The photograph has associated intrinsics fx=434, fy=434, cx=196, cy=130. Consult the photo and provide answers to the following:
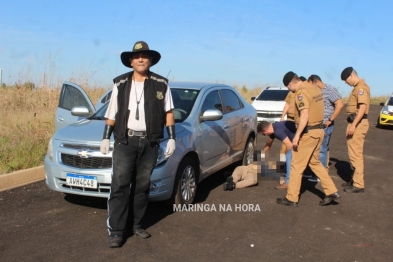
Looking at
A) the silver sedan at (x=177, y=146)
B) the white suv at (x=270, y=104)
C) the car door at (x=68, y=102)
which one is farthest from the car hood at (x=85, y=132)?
the white suv at (x=270, y=104)

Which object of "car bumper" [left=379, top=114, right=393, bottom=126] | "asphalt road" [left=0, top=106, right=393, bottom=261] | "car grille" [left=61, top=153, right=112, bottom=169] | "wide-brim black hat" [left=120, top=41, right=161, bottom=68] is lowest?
"asphalt road" [left=0, top=106, right=393, bottom=261]

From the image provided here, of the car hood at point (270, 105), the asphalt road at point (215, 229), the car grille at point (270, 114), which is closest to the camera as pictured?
the asphalt road at point (215, 229)

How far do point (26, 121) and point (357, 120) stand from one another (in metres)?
7.50

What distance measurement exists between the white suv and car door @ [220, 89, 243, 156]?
7.43 m

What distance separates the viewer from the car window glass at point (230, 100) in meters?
7.25

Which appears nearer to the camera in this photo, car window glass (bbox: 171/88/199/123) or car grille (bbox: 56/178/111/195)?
car grille (bbox: 56/178/111/195)

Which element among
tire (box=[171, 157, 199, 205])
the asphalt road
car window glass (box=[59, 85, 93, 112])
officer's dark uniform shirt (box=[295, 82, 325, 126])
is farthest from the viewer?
car window glass (box=[59, 85, 93, 112])

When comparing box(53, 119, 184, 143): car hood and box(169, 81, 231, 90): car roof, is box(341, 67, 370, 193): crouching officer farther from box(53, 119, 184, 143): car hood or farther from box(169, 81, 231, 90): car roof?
box(53, 119, 184, 143): car hood

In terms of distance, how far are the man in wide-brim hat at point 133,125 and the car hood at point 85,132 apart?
0.77m

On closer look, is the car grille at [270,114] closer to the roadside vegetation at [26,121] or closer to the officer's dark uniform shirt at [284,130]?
the roadside vegetation at [26,121]

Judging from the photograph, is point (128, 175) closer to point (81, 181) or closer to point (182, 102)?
point (81, 181)

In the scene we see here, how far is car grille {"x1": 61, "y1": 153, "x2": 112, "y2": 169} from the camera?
5051mm

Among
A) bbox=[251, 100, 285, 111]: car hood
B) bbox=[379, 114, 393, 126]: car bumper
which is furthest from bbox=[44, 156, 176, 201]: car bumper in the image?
bbox=[379, 114, 393, 126]: car bumper

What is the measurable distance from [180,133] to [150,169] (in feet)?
3.52
